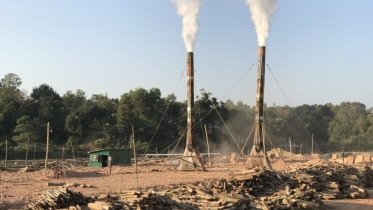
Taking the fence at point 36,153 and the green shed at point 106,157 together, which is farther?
the fence at point 36,153

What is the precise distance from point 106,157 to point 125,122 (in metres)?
18.4

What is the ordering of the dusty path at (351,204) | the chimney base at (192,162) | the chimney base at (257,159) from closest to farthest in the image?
the dusty path at (351,204)
the chimney base at (257,159)
the chimney base at (192,162)

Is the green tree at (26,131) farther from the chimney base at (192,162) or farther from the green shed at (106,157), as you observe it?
the chimney base at (192,162)

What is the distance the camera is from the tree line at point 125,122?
4775 cm

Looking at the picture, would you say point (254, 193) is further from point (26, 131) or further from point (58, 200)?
point (26, 131)

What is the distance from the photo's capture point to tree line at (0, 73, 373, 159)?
4775 cm

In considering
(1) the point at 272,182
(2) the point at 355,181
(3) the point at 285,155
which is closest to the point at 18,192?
(1) the point at 272,182

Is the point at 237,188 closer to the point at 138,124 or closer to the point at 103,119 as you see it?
the point at 138,124

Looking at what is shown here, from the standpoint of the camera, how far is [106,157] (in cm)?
3216

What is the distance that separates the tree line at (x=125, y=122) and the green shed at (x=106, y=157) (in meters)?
10.0

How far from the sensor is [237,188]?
16812 mm

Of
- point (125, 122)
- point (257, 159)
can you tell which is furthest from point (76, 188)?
point (125, 122)

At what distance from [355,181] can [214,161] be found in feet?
61.0

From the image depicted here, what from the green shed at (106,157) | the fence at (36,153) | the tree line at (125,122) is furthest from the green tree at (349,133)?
the green shed at (106,157)
